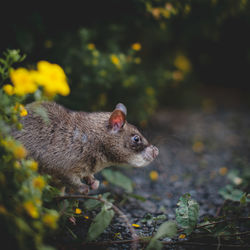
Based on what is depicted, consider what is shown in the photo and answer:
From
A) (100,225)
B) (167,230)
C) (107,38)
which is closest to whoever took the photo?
(100,225)

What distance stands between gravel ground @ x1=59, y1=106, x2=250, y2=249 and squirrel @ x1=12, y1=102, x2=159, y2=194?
35 centimetres

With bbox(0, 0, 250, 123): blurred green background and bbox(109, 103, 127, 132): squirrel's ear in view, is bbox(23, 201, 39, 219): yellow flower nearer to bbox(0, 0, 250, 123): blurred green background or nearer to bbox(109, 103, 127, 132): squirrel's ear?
bbox(109, 103, 127, 132): squirrel's ear

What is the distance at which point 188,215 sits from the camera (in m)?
2.75

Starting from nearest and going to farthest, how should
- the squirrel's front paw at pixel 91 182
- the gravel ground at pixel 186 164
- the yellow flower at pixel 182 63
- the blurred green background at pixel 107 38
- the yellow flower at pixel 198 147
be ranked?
the squirrel's front paw at pixel 91 182 < the gravel ground at pixel 186 164 < the blurred green background at pixel 107 38 < the yellow flower at pixel 198 147 < the yellow flower at pixel 182 63

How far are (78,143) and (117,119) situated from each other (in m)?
0.42

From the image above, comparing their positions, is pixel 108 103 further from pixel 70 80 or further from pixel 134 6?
pixel 134 6

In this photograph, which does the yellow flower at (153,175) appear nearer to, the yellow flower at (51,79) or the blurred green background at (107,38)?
the blurred green background at (107,38)

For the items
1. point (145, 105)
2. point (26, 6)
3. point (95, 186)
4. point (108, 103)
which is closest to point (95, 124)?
point (95, 186)

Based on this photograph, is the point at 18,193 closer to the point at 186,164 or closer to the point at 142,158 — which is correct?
the point at 142,158

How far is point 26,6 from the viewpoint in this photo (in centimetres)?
414

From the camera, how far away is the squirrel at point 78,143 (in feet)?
9.39

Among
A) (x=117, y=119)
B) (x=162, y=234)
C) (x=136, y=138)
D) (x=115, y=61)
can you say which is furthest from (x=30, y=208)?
(x=115, y=61)

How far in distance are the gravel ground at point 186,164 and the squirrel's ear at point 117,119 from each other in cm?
43

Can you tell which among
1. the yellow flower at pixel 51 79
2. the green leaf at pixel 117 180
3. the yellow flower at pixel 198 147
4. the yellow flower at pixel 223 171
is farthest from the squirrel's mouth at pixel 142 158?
the yellow flower at pixel 198 147
